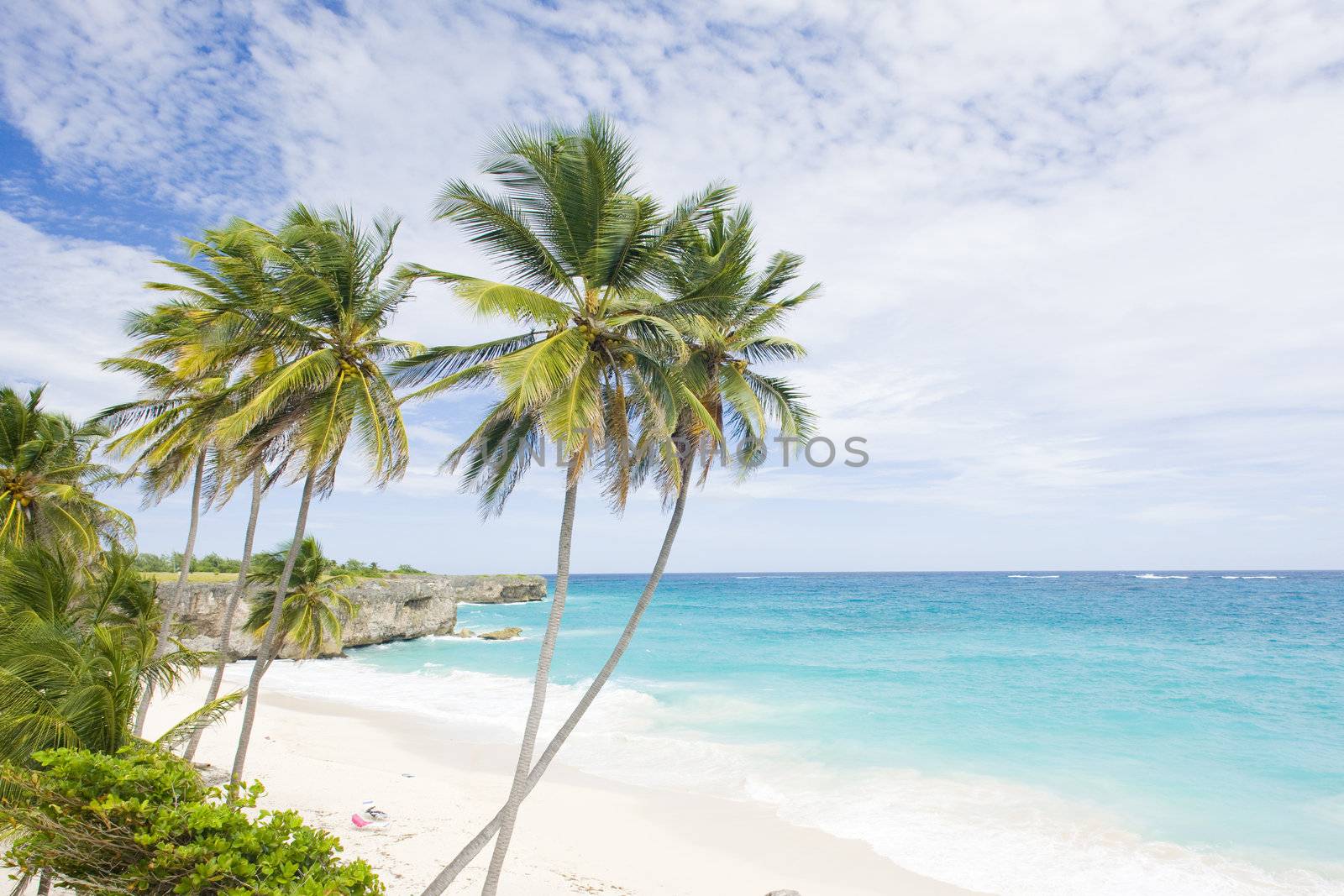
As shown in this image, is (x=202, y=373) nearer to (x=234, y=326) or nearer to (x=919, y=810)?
(x=234, y=326)

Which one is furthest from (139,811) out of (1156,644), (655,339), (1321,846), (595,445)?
(1156,644)

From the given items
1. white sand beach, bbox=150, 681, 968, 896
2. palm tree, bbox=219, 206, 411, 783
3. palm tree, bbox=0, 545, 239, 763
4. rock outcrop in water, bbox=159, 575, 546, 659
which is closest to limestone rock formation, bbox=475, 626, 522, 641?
rock outcrop in water, bbox=159, 575, 546, 659

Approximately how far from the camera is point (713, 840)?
11.9m

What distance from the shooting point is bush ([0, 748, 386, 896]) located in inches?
173

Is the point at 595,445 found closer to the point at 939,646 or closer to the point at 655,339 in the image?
the point at 655,339

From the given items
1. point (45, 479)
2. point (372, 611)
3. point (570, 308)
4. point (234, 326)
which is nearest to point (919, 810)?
point (570, 308)

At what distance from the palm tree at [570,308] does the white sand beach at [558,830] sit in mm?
4052

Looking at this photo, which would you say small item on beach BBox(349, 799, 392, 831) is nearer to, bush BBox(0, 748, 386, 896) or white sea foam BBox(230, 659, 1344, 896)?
white sea foam BBox(230, 659, 1344, 896)

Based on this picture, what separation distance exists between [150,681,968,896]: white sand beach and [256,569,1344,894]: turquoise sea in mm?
979

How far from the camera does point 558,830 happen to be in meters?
12.0

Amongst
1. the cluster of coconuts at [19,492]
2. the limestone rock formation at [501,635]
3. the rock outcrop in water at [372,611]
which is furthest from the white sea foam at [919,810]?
the limestone rock formation at [501,635]

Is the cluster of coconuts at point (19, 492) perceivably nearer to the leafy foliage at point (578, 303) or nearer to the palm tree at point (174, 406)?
the palm tree at point (174, 406)

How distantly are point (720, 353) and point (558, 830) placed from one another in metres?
8.81

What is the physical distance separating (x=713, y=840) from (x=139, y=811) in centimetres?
943
